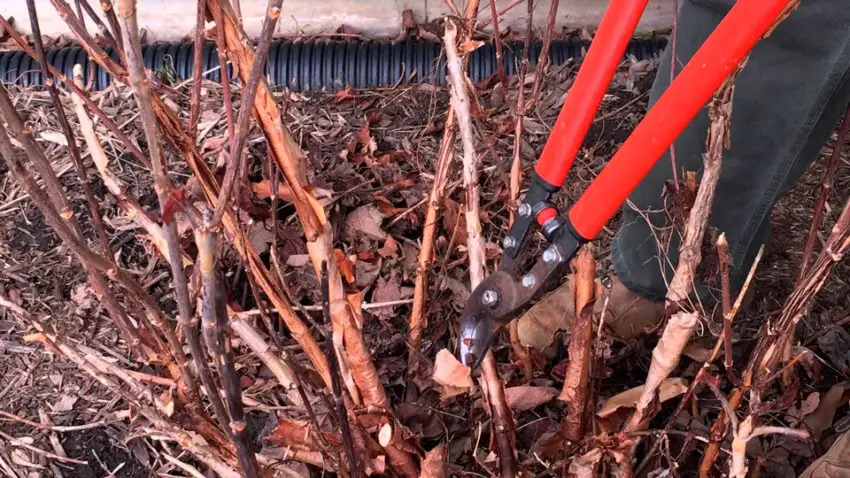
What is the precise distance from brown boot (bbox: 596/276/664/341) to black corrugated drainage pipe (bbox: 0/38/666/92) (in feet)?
2.60

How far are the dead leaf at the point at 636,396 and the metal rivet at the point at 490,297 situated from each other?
9.5 inches

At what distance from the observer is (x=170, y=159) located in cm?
169

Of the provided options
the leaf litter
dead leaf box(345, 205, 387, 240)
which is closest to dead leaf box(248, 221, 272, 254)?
the leaf litter

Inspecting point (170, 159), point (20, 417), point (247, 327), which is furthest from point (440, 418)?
point (170, 159)

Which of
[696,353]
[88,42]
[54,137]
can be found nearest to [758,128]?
[696,353]

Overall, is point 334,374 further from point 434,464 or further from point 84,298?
point 84,298

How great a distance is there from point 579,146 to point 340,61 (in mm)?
1223

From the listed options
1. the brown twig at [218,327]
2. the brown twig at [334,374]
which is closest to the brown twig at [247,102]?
the brown twig at [218,327]

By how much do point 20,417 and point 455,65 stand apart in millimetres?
1029

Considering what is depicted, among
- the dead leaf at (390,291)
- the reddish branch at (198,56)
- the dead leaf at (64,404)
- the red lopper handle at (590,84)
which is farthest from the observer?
the dead leaf at (390,291)

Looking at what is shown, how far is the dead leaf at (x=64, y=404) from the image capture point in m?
1.31

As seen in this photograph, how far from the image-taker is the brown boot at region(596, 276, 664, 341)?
1376 mm

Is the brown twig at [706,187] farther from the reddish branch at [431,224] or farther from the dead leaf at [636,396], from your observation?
the reddish branch at [431,224]

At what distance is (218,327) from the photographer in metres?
Answer: 0.58
